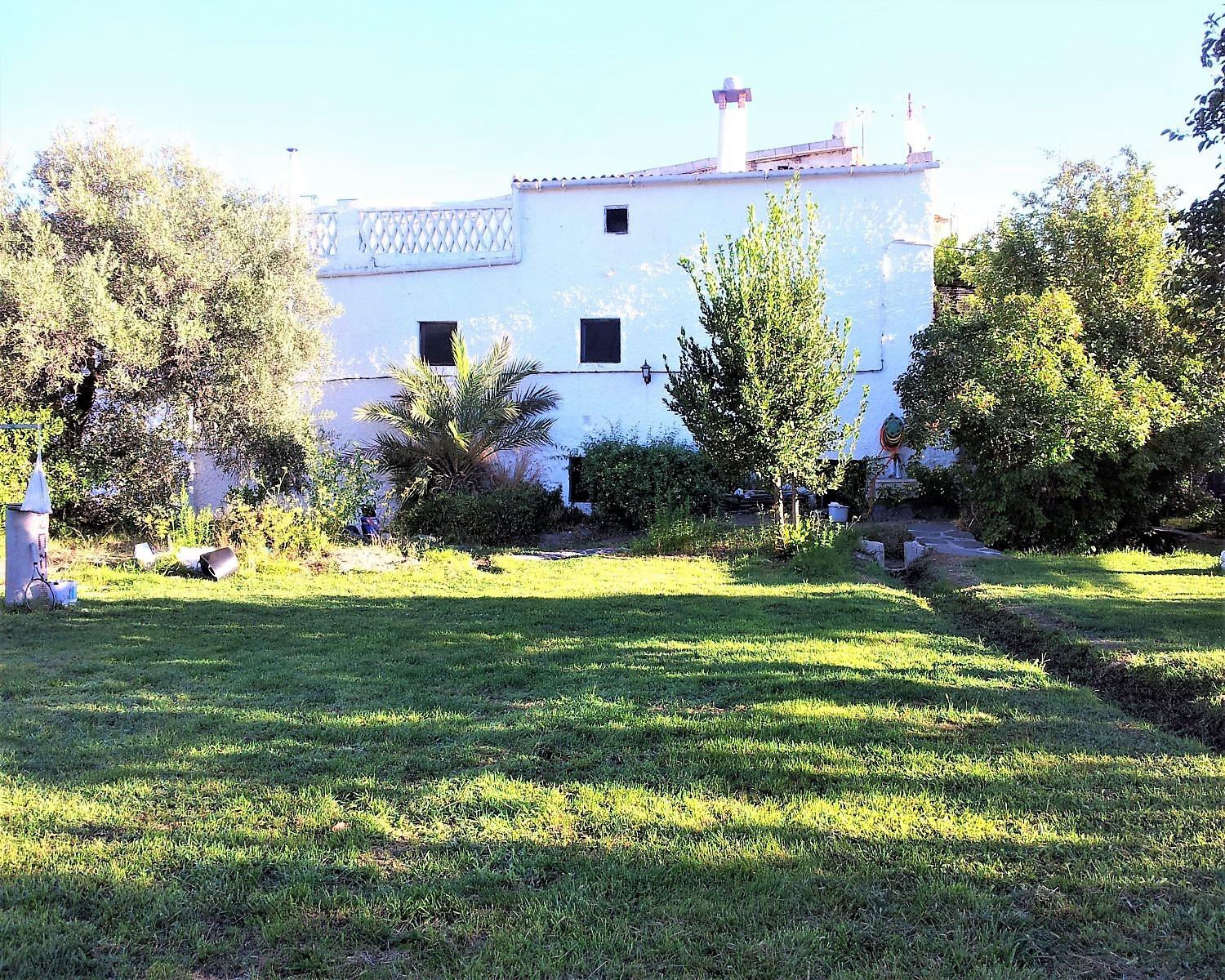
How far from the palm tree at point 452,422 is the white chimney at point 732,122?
20.6 feet

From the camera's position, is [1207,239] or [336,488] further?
[336,488]

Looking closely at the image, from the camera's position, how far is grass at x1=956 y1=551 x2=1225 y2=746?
498cm

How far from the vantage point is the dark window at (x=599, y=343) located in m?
15.7

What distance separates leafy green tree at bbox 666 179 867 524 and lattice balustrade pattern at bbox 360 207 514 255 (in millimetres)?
6408

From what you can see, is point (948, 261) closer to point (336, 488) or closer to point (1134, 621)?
point (1134, 621)

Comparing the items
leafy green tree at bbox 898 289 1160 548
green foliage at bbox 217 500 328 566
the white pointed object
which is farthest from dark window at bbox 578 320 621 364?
the white pointed object

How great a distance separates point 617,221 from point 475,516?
21.8 ft

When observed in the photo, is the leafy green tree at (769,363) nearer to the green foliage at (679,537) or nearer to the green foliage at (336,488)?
the green foliage at (679,537)

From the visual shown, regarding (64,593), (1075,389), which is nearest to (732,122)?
(1075,389)

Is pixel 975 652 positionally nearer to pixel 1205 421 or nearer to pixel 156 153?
pixel 1205 421

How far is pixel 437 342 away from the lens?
15742mm

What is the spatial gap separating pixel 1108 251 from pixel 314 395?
12729 mm

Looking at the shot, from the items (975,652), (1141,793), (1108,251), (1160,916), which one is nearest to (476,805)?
(1160,916)

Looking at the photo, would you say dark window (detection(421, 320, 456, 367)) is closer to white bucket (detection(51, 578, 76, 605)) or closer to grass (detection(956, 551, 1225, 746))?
white bucket (detection(51, 578, 76, 605))
